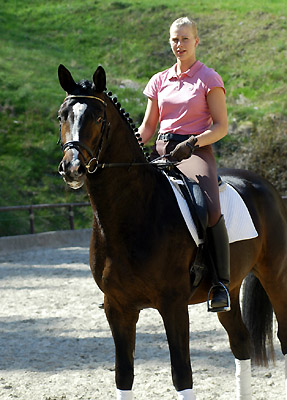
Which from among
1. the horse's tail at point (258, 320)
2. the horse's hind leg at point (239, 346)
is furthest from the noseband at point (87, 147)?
the horse's tail at point (258, 320)

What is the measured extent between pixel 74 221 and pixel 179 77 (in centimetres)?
1461

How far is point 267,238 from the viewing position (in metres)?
4.31

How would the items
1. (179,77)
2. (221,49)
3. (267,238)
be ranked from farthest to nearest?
1. (221,49)
2. (267,238)
3. (179,77)

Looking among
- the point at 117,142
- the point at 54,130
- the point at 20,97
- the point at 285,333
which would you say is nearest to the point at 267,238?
the point at 285,333

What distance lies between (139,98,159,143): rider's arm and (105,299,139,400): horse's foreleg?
47.0 inches

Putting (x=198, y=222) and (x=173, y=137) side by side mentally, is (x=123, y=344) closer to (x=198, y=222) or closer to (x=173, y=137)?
(x=198, y=222)

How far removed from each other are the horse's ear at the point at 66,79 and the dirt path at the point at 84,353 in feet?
8.19

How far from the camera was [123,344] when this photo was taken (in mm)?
3500

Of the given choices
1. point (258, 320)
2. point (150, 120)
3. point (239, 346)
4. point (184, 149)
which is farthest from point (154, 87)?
point (258, 320)

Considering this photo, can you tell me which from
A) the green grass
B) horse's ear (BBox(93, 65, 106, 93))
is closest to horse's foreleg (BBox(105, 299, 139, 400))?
horse's ear (BBox(93, 65, 106, 93))

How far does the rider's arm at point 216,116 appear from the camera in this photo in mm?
3596

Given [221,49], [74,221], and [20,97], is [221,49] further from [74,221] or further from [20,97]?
[74,221]

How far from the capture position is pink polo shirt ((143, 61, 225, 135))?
3648mm

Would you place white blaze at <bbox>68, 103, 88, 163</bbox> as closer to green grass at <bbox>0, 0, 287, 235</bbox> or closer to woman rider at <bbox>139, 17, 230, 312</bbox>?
woman rider at <bbox>139, 17, 230, 312</bbox>
